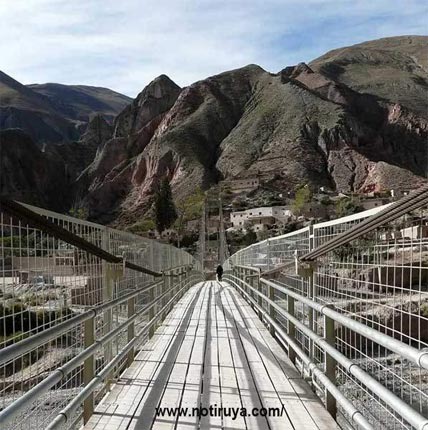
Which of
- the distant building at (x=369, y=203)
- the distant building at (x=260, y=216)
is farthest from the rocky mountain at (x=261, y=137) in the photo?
the distant building at (x=260, y=216)

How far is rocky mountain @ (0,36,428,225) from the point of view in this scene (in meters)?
105

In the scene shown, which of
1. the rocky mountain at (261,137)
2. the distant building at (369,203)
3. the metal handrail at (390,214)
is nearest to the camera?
the metal handrail at (390,214)

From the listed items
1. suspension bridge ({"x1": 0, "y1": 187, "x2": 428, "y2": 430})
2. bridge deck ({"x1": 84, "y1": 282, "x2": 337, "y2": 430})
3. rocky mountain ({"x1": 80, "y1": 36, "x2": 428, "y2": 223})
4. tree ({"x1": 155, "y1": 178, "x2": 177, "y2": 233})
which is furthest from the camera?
rocky mountain ({"x1": 80, "y1": 36, "x2": 428, "y2": 223})

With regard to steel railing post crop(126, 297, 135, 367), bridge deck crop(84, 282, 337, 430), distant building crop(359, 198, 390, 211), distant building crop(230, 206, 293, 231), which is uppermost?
distant building crop(359, 198, 390, 211)

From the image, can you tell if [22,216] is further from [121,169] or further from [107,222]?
[121,169]

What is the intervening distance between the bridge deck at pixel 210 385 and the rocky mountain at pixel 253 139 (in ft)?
309

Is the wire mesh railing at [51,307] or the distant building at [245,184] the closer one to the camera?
the wire mesh railing at [51,307]

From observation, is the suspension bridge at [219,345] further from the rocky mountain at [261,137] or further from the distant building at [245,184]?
the rocky mountain at [261,137]

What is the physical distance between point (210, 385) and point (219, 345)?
1.87 meters

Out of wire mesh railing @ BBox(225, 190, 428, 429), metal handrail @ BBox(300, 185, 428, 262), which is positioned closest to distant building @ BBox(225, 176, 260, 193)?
wire mesh railing @ BBox(225, 190, 428, 429)

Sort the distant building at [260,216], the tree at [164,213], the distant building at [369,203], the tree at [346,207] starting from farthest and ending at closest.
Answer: the tree at [164,213] < the distant building at [260,216] < the distant building at [369,203] < the tree at [346,207]

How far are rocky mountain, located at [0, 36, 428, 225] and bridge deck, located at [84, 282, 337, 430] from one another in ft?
309

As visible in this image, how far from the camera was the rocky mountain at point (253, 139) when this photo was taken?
104875 mm

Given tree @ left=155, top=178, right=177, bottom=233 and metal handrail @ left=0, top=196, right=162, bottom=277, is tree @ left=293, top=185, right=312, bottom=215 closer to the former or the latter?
tree @ left=155, top=178, right=177, bottom=233
